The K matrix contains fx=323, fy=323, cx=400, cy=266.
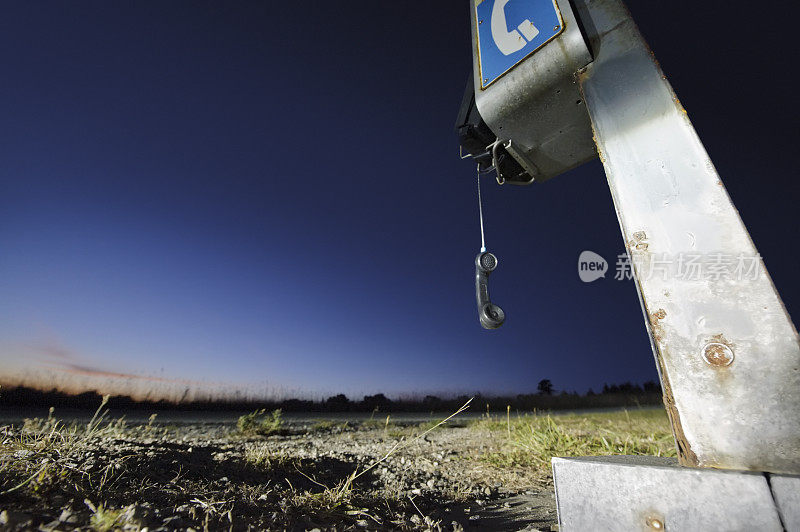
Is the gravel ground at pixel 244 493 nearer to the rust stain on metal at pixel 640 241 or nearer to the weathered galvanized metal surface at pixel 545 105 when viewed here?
the rust stain on metal at pixel 640 241

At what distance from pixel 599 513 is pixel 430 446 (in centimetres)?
327

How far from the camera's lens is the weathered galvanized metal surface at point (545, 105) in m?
1.81

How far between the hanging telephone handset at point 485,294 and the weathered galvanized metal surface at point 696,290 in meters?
1.05

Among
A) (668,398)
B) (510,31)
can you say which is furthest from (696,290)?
(510,31)

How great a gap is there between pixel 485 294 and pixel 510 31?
1.79 meters

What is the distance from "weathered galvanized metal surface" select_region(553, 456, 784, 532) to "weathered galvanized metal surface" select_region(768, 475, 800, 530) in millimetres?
13

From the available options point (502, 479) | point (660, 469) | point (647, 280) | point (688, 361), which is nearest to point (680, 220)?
point (647, 280)

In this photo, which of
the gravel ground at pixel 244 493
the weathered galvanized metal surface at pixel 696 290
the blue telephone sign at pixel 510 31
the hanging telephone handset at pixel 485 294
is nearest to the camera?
the weathered galvanized metal surface at pixel 696 290

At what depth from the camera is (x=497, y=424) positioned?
18.3 ft

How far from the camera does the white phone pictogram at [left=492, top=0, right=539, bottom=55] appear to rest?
2.02 m

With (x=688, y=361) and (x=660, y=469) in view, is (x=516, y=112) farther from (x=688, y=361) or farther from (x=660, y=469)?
(x=660, y=469)

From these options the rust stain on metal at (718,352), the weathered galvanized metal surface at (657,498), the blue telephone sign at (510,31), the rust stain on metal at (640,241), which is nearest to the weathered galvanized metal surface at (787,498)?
the weathered galvanized metal surface at (657,498)

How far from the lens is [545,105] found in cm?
204

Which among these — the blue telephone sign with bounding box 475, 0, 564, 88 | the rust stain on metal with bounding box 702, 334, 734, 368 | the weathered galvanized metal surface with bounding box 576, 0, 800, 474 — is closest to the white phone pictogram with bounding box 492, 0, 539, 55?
the blue telephone sign with bounding box 475, 0, 564, 88
